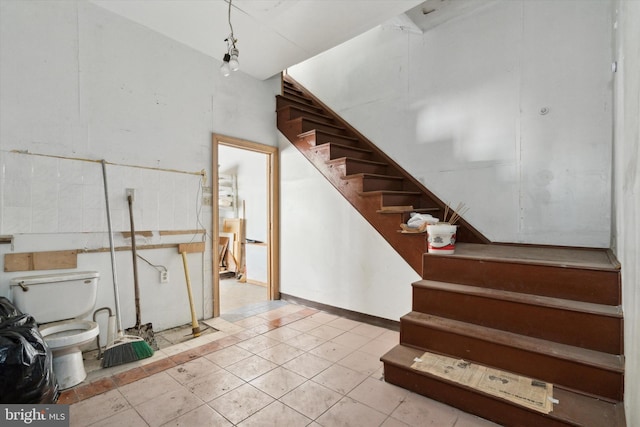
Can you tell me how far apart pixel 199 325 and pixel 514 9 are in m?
4.41

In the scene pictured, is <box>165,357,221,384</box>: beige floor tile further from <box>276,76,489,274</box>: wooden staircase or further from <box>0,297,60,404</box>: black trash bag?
<box>276,76,489,274</box>: wooden staircase

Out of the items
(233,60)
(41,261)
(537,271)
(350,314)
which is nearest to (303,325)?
(350,314)

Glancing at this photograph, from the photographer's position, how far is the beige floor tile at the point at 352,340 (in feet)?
9.00

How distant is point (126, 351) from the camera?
2.37m

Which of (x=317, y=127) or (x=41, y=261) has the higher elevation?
(x=317, y=127)

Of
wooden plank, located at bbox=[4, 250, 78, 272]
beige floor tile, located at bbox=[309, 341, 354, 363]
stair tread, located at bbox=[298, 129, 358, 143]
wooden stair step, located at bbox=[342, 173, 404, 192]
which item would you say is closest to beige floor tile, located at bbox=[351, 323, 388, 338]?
beige floor tile, located at bbox=[309, 341, 354, 363]

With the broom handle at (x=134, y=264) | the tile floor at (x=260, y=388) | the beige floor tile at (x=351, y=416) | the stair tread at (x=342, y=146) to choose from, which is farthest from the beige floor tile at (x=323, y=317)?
the stair tread at (x=342, y=146)

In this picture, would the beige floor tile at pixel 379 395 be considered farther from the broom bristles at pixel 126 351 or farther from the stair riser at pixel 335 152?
the stair riser at pixel 335 152

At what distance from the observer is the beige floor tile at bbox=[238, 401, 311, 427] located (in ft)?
5.67

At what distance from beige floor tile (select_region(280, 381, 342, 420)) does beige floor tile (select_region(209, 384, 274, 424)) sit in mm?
142

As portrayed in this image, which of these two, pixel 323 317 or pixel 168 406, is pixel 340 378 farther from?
pixel 323 317

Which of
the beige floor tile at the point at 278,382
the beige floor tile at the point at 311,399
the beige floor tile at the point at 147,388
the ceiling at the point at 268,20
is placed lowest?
the beige floor tile at the point at 311,399

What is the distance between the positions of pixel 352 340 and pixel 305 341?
44 centimetres

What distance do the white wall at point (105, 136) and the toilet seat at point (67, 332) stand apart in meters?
0.40
